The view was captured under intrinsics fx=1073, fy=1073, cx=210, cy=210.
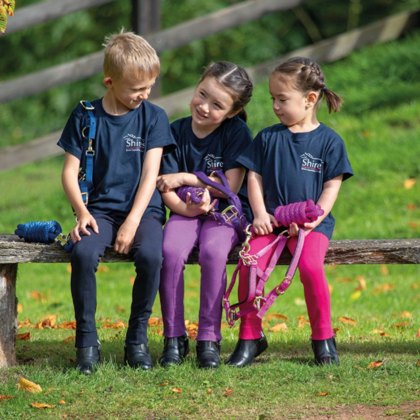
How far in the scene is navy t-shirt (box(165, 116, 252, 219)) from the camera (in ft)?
17.0

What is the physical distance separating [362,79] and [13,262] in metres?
7.09

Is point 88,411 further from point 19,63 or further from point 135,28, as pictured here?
point 19,63

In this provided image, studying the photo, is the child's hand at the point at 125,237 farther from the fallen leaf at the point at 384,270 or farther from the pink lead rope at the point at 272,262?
the fallen leaf at the point at 384,270

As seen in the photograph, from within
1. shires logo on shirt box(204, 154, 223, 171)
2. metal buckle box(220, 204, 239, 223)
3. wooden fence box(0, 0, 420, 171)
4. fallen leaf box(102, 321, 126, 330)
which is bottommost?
fallen leaf box(102, 321, 126, 330)

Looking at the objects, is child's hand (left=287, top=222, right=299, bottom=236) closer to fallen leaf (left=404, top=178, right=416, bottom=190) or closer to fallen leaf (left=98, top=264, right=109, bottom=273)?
fallen leaf (left=98, top=264, right=109, bottom=273)

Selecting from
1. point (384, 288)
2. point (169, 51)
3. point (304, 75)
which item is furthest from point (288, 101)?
point (169, 51)

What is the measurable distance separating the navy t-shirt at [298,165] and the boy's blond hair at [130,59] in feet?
2.05

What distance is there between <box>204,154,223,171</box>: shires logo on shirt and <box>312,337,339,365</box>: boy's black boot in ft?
3.14

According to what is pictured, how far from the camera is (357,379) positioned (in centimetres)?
473

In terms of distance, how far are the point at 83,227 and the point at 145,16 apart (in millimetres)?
5438

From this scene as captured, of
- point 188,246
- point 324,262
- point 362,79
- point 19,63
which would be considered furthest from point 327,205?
point 19,63

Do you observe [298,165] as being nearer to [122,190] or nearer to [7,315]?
[122,190]

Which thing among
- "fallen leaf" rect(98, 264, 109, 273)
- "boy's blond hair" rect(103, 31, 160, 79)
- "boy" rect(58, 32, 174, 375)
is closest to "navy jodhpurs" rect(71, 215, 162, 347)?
"boy" rect(58, 32, 174, 375)

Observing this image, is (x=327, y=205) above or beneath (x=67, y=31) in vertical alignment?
beneath
